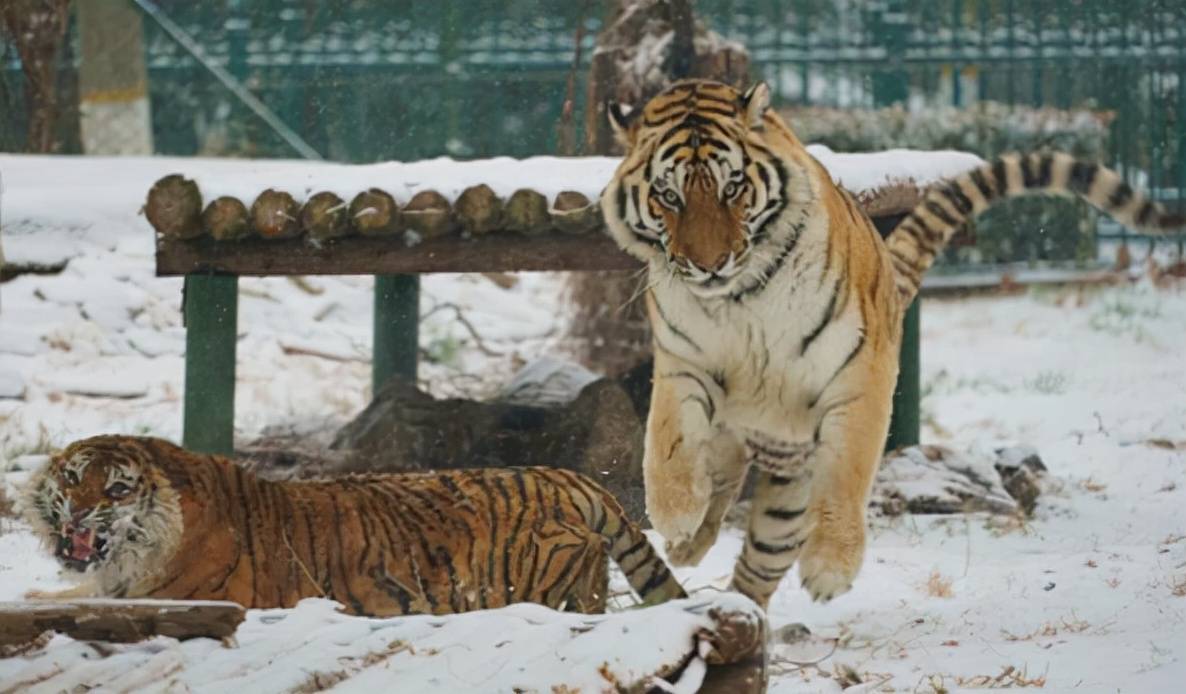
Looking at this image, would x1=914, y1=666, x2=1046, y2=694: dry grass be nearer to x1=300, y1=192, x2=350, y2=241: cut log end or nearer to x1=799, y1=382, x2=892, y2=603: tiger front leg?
x1=799, y1=382, x2=892, y2=603: tiger front leg

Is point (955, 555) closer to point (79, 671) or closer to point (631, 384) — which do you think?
point (631, 384)

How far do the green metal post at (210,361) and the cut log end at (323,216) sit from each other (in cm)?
33

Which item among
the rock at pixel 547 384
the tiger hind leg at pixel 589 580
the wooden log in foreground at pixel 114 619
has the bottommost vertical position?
the tiger hind leg at pixel 589 580

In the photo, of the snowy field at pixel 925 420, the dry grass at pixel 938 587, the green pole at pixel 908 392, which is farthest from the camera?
the green pole at pixel 908 392

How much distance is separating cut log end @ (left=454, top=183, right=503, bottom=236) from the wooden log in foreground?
235 centimetres

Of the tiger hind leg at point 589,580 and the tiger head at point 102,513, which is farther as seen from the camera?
the tiger hind leg at point 589,580

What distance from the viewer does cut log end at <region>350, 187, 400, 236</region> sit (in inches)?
198

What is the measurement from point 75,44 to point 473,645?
6310 mm

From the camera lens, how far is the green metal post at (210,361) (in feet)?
16.9

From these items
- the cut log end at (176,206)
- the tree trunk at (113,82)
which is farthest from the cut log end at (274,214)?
the tree trunk at (113,82)

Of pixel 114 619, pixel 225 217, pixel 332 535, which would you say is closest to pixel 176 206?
pixel 225 217

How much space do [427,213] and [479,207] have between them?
0.15 meters

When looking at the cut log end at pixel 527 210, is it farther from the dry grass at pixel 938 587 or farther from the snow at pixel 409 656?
the snow at pixel 409 656

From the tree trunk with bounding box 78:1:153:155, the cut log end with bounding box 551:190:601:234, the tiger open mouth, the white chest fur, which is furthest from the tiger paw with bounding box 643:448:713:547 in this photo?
the tree trunk with bounding box 78:1:153:155
